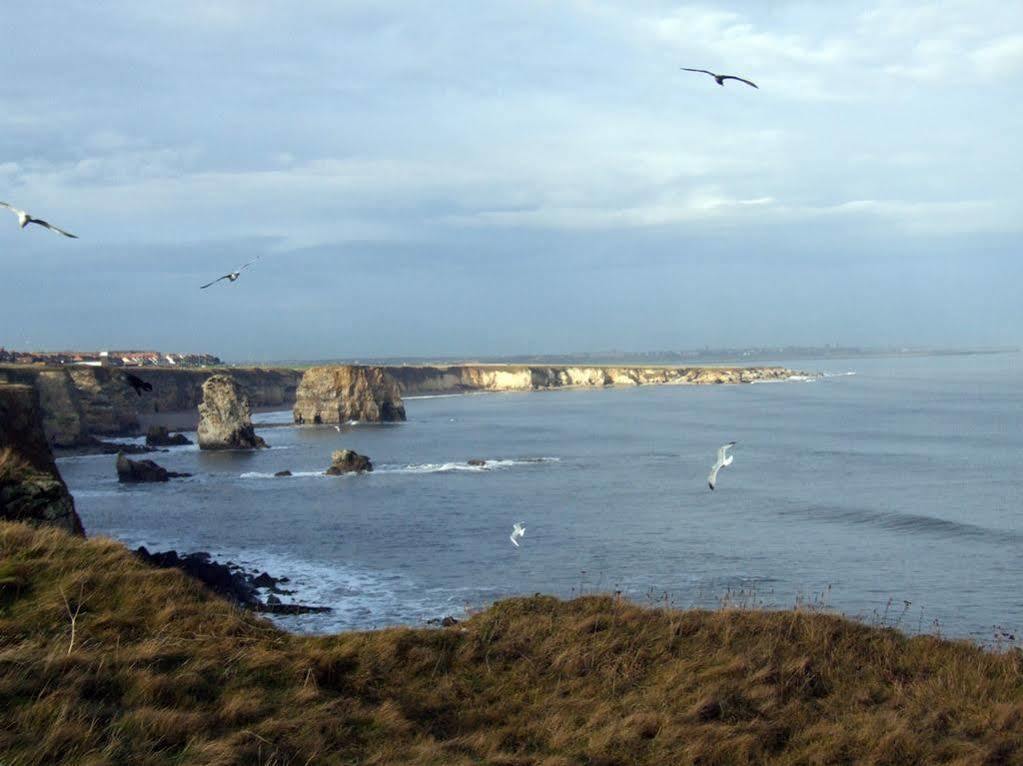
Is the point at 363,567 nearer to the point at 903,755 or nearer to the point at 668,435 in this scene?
the point at 903,755

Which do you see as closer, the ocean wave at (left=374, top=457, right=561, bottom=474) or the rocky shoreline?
the ocean wave at (left=374, top=457, right=561, bottom=474)

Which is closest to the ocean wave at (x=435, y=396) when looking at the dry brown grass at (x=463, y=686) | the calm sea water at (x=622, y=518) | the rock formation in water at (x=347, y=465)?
the calm sea water at (x=622, y=518)

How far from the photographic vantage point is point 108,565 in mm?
10117

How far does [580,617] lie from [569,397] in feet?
419

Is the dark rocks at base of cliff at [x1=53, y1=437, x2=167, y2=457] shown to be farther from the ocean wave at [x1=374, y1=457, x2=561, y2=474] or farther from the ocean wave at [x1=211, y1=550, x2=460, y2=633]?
the ocean wave at [x1=211, y1=550, x2=460, y2=633]

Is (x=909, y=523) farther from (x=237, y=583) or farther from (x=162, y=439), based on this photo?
(x=162, y=439)

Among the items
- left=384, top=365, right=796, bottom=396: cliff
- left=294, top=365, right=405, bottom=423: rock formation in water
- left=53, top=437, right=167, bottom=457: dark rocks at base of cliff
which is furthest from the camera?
left=384, top=365, right=796, bottom=396: cliff

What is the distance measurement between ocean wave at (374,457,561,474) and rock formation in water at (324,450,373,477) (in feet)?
2.77

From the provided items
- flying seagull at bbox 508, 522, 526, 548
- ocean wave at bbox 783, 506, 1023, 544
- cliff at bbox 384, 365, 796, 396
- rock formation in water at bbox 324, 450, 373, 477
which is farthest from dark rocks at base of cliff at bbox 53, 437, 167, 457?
cliff at bbox 384, 365, 796, 396

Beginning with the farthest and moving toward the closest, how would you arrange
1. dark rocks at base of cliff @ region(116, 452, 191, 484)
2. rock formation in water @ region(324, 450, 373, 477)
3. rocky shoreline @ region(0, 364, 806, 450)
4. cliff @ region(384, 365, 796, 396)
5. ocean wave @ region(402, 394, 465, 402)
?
1. cliff @ region(384, 365, 796, 396)
2. ocean wave @ region(402, 394, 465, 402)
3. rocky shoreline @ region(0, 364, 806, 450)
4. rock formation in water @ region(324, 450, 373, 477)
5. dark rocks at base of cliff @ region(116, 452, 191, 484)

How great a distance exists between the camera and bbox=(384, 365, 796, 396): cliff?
532 feet

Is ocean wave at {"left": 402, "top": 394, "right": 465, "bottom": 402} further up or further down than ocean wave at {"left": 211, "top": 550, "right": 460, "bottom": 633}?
further up

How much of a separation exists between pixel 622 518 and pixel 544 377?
139794 mm

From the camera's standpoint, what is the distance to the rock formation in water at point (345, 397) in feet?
302
